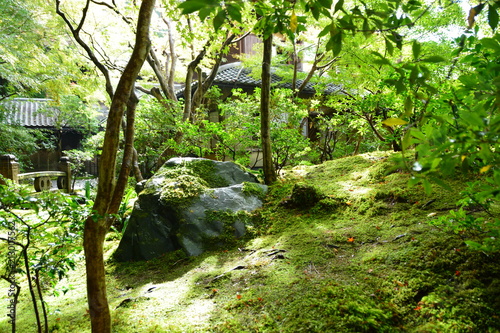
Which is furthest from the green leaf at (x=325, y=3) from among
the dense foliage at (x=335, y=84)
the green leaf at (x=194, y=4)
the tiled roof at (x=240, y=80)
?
the tiled roof at (x=240, y=80)

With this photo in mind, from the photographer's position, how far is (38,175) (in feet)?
34.2

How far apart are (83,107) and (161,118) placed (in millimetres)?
8144

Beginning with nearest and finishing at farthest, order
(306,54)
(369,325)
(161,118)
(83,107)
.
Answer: (369,325), (161,118), (306,54), (83,107)

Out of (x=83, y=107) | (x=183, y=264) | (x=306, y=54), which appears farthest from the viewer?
(x=83, y=107)

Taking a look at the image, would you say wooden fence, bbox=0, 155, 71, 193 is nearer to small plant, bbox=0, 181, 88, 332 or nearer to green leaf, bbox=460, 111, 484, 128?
small plant, bbox=0, 181, 88, 332

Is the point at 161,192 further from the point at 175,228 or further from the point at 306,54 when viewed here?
the point at 306,54

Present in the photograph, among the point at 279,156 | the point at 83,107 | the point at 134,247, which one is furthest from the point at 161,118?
the point at 83,107

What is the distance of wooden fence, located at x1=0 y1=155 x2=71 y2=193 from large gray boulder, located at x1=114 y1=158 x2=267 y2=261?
6.23 meters

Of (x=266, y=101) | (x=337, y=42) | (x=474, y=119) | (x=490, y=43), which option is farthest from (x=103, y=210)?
(x=266, y=101)

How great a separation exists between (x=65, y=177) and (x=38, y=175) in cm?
153

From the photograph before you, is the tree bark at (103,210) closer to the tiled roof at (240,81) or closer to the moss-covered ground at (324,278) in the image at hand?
the moss-covered ground at (324,278)

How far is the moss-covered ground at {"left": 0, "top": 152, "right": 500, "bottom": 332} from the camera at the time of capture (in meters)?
2.35

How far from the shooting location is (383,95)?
551cm

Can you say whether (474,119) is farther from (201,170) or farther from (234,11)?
(201,170)
